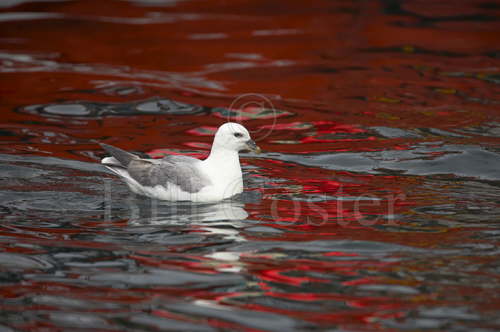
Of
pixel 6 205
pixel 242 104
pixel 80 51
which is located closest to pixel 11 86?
pixel 80 51

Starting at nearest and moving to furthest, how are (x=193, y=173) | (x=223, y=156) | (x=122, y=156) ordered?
1. (x=193, y=173)
2. (x=223, y=156)
3. (x=122, y=156)

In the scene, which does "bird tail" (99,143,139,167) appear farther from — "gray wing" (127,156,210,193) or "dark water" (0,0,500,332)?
"dark water" (0,0,500,332)

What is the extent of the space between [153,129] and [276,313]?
6.37 m

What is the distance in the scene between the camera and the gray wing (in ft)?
27.1

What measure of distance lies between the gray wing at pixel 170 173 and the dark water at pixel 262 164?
25 cm

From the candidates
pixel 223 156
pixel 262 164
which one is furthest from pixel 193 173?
pixel 262 164

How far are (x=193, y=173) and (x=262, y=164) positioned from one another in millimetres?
2033

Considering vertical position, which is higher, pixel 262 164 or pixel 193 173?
pixel 262 164

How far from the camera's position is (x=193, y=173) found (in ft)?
27.2

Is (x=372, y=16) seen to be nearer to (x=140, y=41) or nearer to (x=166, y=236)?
(x=140, y=41)

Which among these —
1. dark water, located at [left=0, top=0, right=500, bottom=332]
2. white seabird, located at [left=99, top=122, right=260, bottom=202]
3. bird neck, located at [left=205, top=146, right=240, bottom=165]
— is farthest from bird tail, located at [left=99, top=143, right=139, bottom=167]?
bird neck, located at [left=205, top=146, right=240, bottom=165]

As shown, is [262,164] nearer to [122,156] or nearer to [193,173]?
[193,173]

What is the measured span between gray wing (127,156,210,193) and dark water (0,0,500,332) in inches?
9.9

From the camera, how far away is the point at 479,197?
8531 mm
